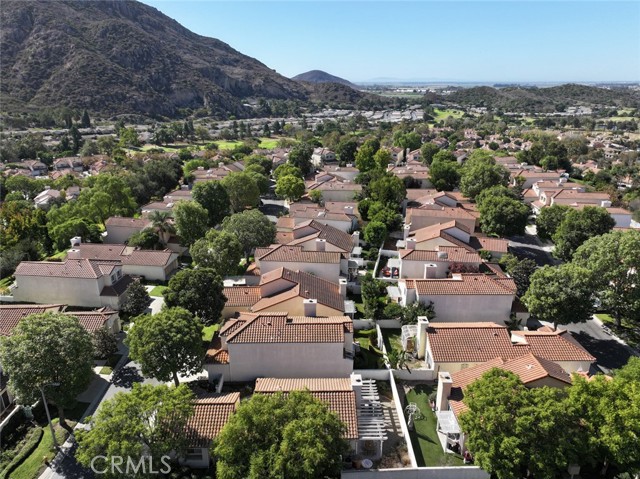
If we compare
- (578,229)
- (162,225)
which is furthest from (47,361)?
(578,229)

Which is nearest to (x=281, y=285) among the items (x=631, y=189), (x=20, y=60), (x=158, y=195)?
(x=158, y=195)

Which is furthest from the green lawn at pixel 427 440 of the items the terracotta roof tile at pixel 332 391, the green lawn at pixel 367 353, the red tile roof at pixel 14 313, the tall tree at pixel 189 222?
the tall tree at pixel 189 222

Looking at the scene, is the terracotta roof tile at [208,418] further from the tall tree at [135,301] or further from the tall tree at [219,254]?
the tall tree at [219,254]

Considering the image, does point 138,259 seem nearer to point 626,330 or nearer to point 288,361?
point 288,361

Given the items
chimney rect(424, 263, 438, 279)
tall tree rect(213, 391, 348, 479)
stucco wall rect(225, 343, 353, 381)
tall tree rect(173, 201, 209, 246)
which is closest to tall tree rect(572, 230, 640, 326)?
chimney rect(424, 263, 438, 279)

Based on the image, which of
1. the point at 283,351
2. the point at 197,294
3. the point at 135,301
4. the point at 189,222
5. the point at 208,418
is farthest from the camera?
the point at 189,222

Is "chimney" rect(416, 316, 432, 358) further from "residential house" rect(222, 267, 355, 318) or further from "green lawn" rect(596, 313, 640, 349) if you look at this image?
"green lawn" rect(596, 313, 640, 349)
